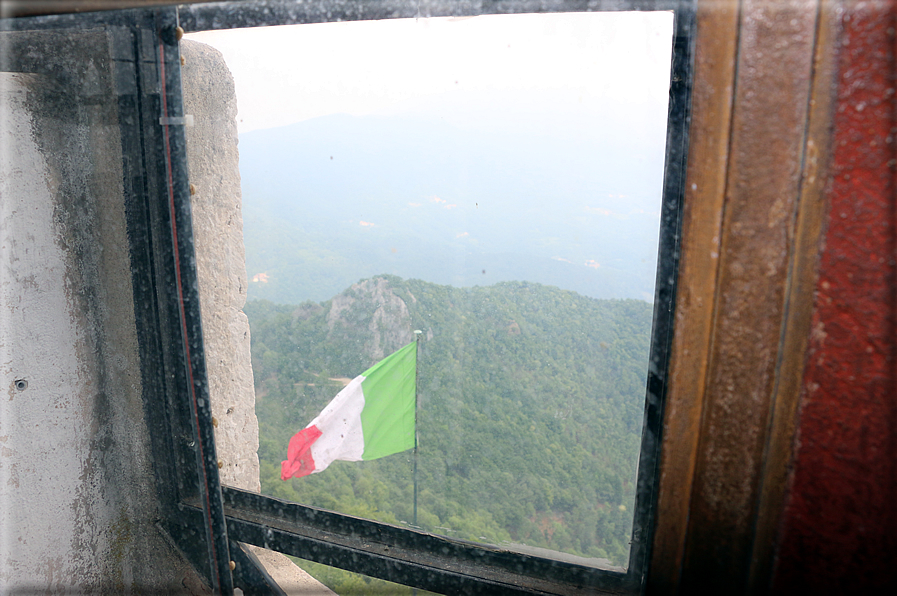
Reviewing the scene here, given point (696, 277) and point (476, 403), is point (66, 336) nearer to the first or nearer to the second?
point (696, 277)

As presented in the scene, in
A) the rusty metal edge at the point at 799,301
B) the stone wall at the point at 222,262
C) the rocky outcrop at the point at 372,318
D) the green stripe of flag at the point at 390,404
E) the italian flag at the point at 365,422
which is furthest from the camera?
the rocky outcrop at the point at 372,318

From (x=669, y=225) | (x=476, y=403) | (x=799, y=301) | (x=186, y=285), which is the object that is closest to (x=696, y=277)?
(x=799, y=301)

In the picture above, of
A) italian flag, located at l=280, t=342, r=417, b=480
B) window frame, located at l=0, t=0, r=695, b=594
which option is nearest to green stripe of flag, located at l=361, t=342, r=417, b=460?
italian flag, located at l=280, t=342, r=417, b=480

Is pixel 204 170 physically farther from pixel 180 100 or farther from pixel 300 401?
pixel 300 401

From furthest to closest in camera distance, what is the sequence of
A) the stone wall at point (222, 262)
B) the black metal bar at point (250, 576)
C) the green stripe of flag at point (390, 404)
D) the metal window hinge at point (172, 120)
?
1. the green stripe of flag at point (390, 404)
2. the stone wall at point (222, 262)
3. the black metal bar at point (250, 576)
4. the metal window hinge at point (172, 120)

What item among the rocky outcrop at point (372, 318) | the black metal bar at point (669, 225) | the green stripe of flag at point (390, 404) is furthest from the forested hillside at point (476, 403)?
the black metal bar at point (669, 225)

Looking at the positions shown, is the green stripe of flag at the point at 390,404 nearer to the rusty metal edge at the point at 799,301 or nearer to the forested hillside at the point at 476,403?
the forested hillside at the point at 476,403

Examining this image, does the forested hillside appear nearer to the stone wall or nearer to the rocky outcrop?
the rocky outcrop
